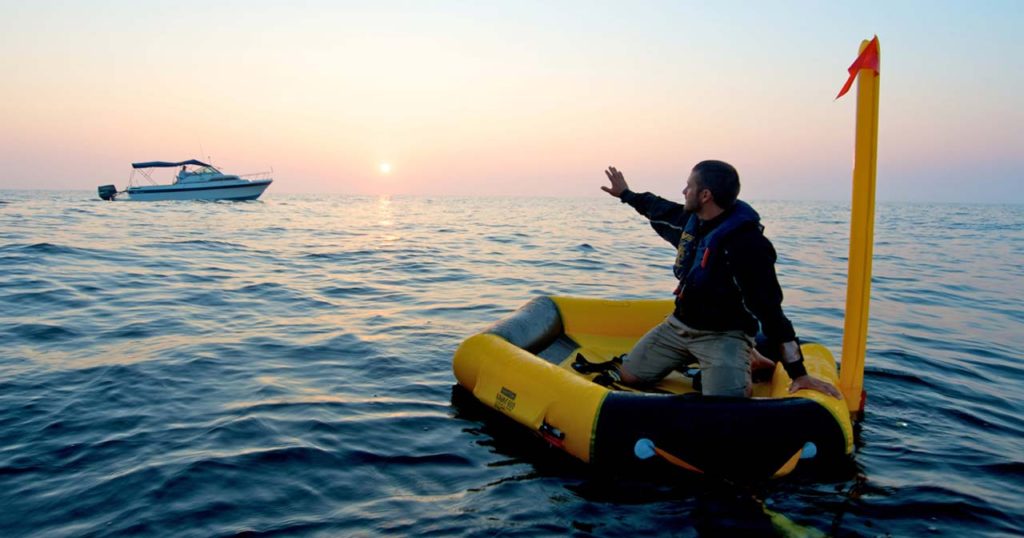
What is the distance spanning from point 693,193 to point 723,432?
1532 millimetres

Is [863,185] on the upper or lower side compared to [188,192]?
lower

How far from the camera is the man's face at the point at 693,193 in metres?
4.61

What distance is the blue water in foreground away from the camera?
3887mm

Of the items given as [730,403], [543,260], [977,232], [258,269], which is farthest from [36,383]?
[977,232]

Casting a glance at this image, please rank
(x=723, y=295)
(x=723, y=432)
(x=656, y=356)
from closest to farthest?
(x=723, y=432) < (x=723, y=295) < (x=656, y=356)

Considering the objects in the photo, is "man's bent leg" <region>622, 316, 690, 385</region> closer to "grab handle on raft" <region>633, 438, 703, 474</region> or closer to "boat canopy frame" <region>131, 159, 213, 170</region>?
"grab handle on raft" <region>633, 438, 703, 474</region>

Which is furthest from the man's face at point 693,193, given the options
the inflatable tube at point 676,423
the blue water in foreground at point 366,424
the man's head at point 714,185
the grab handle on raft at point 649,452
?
the blue water in foreground at point 366,424

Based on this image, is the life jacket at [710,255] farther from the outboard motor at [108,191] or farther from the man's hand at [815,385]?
the outboard motor at [108,191]

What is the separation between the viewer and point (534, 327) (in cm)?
632

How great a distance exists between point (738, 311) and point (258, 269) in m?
11.2


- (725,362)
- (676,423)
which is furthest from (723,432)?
(725,362)

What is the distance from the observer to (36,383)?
19.4ft

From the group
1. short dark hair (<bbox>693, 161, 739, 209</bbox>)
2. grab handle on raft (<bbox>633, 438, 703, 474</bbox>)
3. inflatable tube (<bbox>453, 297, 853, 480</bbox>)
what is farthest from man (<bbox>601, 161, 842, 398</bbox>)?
grab handle on raft (<bbox>633, 438, 703, 474</bbox>)

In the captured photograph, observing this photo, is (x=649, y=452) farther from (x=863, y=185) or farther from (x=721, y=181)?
(x=863, y=185)
